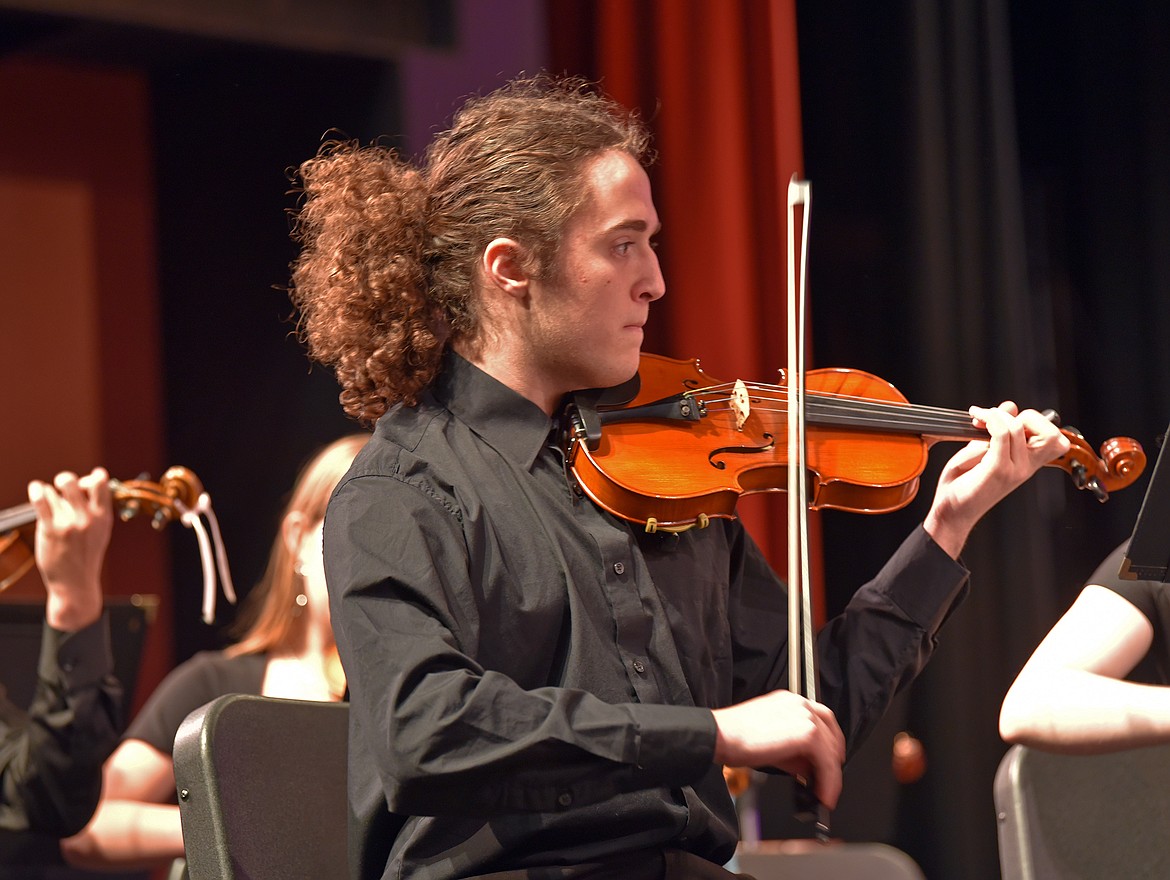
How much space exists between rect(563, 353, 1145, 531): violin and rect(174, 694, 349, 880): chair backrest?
387 millimetres

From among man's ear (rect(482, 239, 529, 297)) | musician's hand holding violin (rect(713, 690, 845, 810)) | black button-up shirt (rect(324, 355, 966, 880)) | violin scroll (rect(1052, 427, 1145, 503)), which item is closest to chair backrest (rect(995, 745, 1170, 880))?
black button-up shirt (rect(324, 355, 966, 880))

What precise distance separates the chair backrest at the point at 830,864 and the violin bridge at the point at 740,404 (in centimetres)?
81

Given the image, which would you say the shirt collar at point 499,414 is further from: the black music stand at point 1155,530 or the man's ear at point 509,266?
the black music stand at point 1155,530

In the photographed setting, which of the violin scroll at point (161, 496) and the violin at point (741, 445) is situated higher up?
the violin at point (741, 445)

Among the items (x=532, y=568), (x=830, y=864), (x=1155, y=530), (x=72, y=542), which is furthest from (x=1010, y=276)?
(x=72, y=542)

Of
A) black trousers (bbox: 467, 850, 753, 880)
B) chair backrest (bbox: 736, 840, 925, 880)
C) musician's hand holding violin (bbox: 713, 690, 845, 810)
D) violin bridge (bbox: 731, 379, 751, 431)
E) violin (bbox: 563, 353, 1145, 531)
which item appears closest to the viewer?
musician's hand holding violin (bbox: 713, 690, 845, 810)

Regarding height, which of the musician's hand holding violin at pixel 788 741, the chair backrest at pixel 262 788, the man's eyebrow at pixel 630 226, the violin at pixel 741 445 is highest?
the man's eyebrow at pixel 630 226

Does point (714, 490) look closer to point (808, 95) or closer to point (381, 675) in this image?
point (381, 675)

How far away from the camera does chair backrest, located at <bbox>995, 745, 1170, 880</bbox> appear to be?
61.4 inches

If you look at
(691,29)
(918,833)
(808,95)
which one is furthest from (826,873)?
(691,29)

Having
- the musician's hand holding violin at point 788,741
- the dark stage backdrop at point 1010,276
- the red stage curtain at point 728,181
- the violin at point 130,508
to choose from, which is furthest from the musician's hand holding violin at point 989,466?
the violin at point 130,508

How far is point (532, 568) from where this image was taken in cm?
136

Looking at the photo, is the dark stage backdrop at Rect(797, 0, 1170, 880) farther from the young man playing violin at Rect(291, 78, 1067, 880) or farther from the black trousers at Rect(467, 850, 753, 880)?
the black trousers at Rect(467, 850, 753, 880)

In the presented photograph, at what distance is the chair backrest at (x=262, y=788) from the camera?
1350mm
